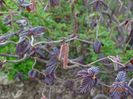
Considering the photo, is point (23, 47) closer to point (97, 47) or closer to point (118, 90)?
point (97, 47)

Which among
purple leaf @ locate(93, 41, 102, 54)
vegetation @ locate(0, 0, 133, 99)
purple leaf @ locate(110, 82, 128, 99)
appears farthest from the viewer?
purple leaf @ locate(93, 41, 102, 54)

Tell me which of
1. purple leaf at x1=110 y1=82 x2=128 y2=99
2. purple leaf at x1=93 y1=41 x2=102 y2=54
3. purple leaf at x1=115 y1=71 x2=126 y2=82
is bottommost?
purple leaf at x1=110 y1=82 x2=128 y2=99

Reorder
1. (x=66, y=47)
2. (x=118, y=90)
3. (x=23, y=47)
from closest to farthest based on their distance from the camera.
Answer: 1. (x=118, y=90)
2. (x=66, y=47)
3. (x=23, y=47)

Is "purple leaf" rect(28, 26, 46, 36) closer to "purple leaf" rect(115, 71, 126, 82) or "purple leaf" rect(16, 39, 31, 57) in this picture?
"purple leaf" rect(16, 39, 31, 57)

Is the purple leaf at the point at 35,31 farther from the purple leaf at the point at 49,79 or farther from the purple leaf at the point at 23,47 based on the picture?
the purple leaf at the point at 49,79

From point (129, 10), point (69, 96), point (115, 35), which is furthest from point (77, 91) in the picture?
point (129, 10)

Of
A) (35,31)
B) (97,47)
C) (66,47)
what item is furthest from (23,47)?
(97,47)

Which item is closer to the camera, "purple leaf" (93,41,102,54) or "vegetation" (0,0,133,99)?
"vegetation" (0,0,133,99)

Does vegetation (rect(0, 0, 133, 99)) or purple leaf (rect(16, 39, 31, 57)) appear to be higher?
purple leaf (rect(16, 39, 31, 57))

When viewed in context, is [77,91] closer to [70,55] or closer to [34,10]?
[70,55]

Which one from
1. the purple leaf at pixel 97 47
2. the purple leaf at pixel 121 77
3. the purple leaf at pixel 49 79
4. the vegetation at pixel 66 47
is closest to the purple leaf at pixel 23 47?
the vegetation at pixel 66 47

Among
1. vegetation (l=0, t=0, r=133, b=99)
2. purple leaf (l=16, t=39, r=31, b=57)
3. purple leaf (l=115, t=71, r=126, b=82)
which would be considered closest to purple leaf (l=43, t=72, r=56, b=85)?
vegetation (l=0, t=0, r=133, b=99)
